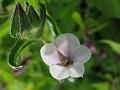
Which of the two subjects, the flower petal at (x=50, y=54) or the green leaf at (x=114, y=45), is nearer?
the flower petal at (x=50, y=54)

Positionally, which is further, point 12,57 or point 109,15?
point 109,15

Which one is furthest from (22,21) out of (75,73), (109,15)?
(109,15)

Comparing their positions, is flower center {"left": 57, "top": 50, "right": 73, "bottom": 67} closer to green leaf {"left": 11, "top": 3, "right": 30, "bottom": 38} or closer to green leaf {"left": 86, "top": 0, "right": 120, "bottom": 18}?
green leaf {"left": 11, "top": 3, "right": 30, "bottom": 38}

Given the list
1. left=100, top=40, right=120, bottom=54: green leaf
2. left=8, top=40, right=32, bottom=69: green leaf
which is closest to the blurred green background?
left=100, top=40, right=120, bottom=54: green leaf

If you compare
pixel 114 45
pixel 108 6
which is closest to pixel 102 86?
pixel 114 45

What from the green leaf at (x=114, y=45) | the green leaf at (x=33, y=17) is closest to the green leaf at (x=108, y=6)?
the green leaf at (x=114, y=45)

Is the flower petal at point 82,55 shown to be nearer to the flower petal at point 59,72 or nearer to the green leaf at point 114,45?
the flower petal at point 59,72

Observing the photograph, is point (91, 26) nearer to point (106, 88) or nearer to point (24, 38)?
point (106, 88)
